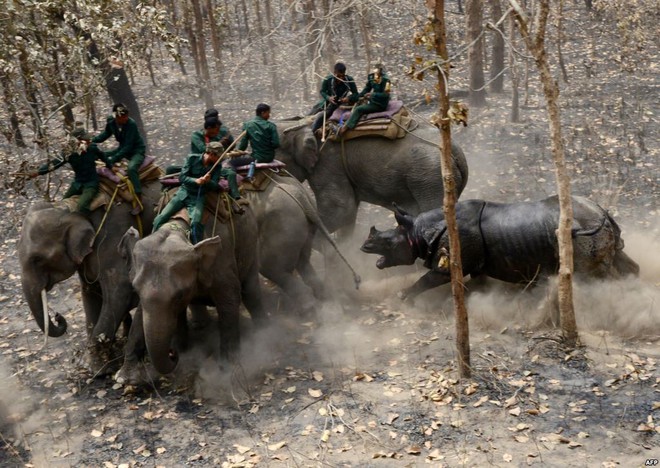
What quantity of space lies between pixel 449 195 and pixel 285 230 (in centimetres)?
311

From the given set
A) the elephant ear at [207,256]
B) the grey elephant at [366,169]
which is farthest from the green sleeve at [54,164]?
the grey elephant at [366,169]

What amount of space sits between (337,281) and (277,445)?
4.04 meters

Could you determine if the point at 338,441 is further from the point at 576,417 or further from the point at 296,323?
the point at 296,323

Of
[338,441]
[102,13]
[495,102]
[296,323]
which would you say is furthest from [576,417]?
[495,102]

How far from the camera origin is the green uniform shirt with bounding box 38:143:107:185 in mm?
9609

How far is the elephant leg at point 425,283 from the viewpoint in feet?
34.0

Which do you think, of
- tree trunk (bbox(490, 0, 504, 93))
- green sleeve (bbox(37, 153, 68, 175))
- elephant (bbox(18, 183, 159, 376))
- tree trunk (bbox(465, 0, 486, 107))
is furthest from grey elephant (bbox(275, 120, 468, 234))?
tree trunk (bbox(490, 0, 504, 93))

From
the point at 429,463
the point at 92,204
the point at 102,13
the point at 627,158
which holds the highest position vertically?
the point at 102,13

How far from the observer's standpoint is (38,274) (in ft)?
30.2

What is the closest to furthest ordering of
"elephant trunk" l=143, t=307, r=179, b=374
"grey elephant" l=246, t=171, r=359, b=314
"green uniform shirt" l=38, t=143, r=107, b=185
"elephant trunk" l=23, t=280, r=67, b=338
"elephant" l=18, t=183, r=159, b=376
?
"elephant trunk" l=143, t=307, r=179, b=374, "elephant trunk" l=23, t=280, r=67, b=338, "elephant" l=18, t=183, r=159, b=376, "green uniform shirt" l=38, t=143, r=107, b=185, "grey elephant" l=246, t=171, r=359, b=314

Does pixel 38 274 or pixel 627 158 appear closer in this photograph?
pixel 38 274

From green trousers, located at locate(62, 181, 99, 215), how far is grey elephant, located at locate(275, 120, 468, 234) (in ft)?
11.4

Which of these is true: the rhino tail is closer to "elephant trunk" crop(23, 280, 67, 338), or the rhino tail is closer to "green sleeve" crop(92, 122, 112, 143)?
"green sleeve" crop(92, 122, 112, 143)

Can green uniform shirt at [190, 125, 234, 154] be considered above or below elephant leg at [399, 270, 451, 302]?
above
